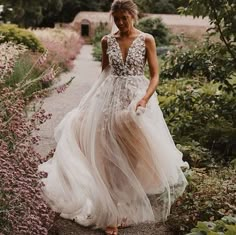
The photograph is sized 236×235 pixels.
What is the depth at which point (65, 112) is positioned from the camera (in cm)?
1127

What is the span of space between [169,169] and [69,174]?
925mm

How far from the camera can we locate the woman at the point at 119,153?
4871 mm

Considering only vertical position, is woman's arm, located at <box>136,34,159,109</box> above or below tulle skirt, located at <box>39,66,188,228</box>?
above

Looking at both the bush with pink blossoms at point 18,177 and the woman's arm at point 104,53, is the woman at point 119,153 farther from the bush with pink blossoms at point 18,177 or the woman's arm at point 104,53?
the bush with pink blossoms at point 18,177

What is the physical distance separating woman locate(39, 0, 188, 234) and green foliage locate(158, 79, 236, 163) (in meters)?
1.64

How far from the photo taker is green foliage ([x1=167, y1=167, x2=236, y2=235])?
191 inches

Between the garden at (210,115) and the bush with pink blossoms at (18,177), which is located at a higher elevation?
the bush with pink blossoms at (18,177)

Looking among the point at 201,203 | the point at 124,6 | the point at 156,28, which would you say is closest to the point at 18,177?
the point at 124,6

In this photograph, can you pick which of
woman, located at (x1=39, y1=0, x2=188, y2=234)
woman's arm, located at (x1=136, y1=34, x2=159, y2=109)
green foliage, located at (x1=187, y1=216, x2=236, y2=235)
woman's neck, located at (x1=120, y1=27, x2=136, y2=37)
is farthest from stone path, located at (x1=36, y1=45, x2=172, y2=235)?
woman's neck, located at (x1=120, y1=27, x2=136, y2=37)

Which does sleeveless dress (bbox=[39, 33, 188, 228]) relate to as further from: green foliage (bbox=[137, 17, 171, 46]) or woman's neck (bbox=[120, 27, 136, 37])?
green foliage (bbox=[137, 17, 171, 46])

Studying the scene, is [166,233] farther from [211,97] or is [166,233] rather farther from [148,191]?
[211,97]

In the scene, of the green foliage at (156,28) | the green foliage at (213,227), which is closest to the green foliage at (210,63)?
the green foliage at (213,227)

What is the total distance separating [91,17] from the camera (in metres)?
54.1

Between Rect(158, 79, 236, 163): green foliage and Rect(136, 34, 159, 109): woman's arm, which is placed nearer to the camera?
Rect(136, 34, 159, 109): woman's arm
